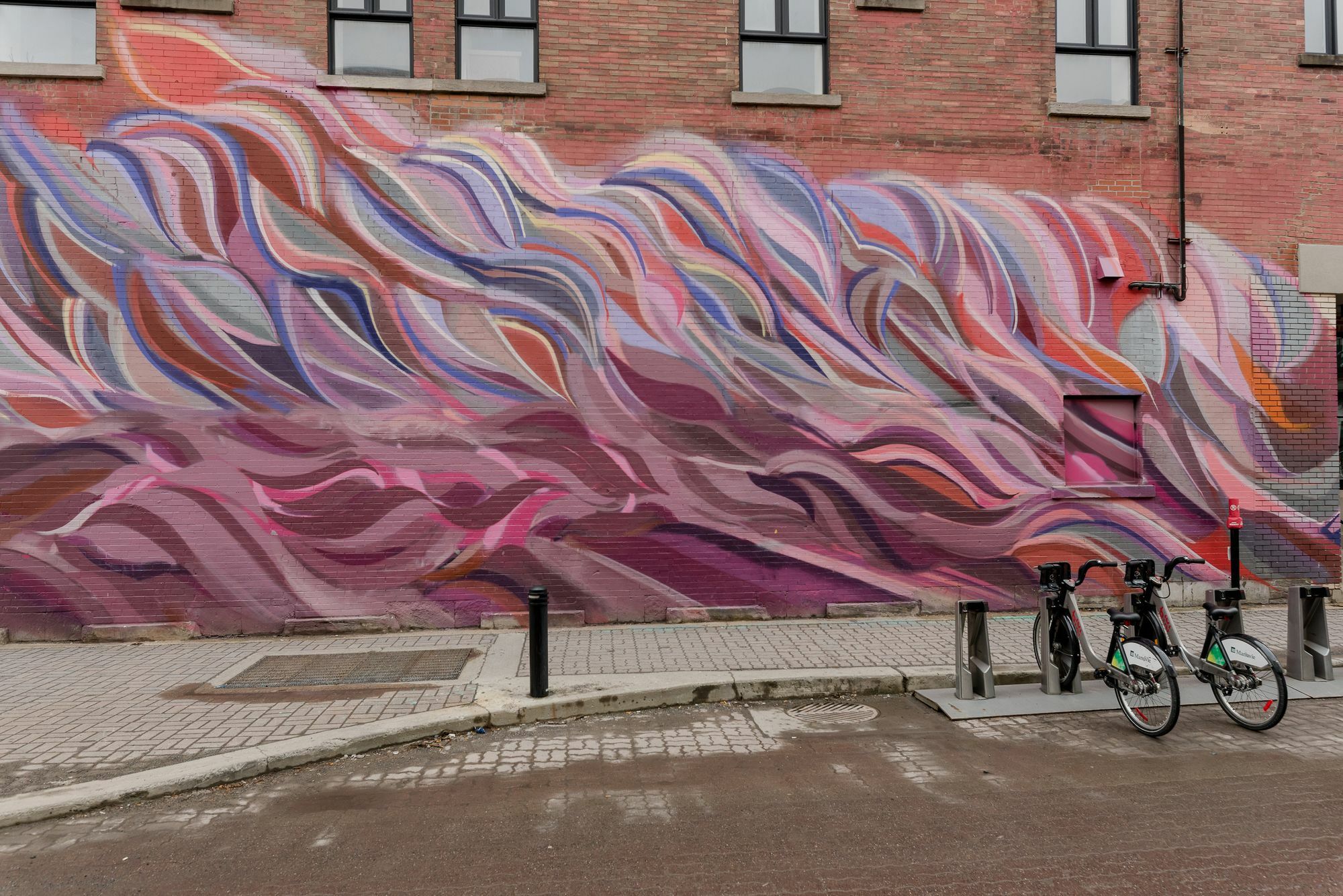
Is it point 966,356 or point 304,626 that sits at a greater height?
point 966,356

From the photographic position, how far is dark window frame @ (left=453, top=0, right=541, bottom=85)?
9.82 metres

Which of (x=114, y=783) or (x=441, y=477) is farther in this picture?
A: (x=441, y=477)

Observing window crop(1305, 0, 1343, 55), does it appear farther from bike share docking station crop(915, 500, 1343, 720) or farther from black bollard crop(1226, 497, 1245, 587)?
bike share docking station crop(915, 500, 1343, 720)

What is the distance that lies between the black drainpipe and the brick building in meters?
0.06

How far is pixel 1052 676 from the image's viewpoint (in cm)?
688

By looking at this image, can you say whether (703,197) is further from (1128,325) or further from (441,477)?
(1128,325)

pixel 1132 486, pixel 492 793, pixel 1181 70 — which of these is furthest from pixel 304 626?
pixel 1181 70

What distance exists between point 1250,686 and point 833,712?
287 centimetres

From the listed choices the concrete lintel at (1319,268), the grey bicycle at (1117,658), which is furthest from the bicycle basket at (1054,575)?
the concrete lintel at (1319,268)

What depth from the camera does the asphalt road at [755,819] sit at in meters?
3.91

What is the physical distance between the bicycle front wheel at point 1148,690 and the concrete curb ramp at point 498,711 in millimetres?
1310

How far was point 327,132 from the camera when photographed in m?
9.44

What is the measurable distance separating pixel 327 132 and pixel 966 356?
7.68 metres

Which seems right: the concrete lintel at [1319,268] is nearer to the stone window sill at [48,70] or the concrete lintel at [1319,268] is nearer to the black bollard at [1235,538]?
the black bollard at [1235,538]
